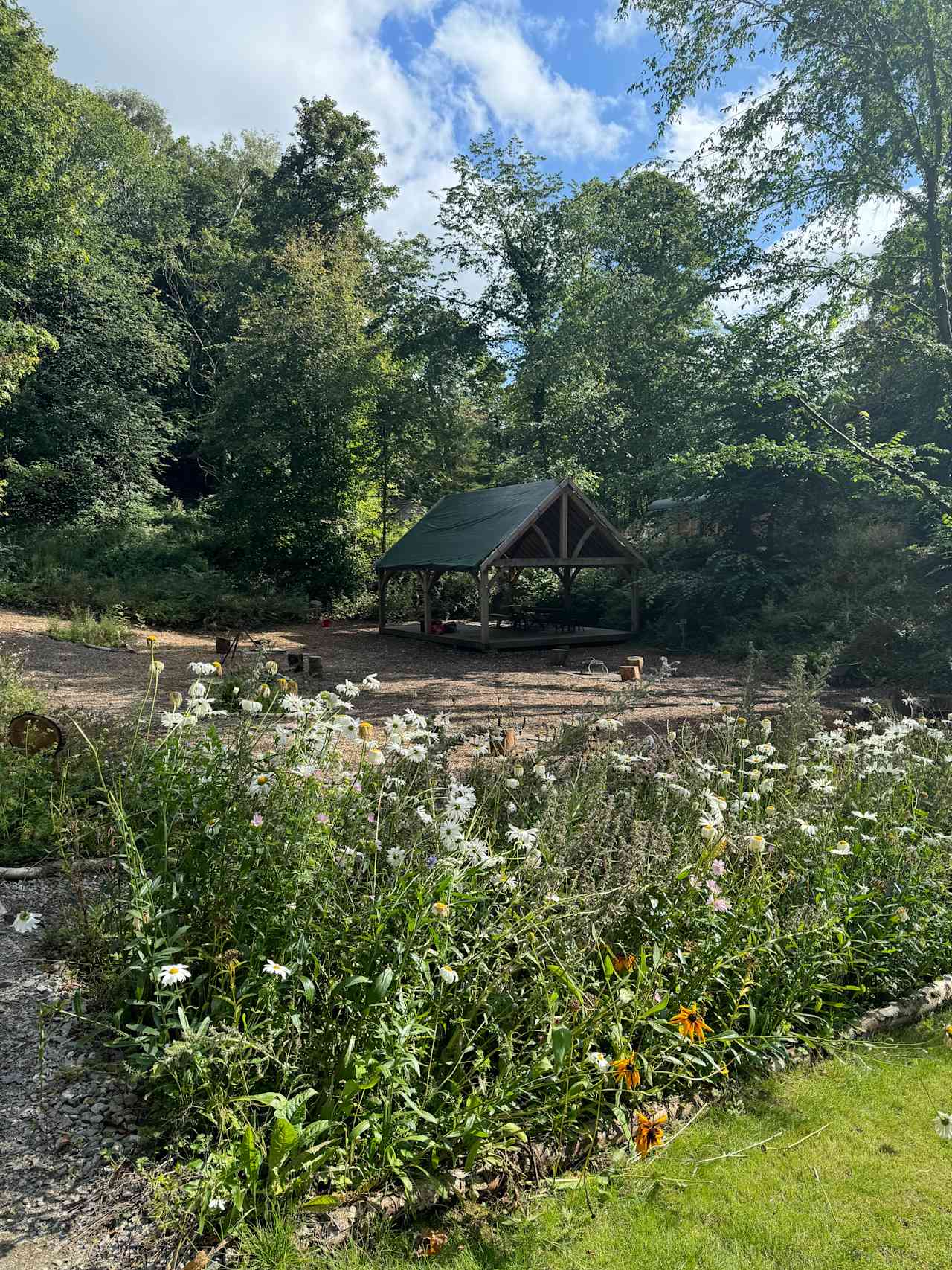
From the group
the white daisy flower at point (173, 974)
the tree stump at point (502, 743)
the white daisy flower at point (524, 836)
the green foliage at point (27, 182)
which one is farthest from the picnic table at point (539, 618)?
the white daisy flower at point (173, 974)

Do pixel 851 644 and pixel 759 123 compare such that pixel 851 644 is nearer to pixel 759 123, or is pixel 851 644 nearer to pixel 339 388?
pixel 759 123

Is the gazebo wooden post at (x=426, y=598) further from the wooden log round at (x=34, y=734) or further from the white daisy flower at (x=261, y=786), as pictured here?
the white daisy flower at (x=261, y=786)

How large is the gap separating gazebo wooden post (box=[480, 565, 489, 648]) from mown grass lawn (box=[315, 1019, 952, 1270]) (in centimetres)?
1129

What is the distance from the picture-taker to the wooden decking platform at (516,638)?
14648mm

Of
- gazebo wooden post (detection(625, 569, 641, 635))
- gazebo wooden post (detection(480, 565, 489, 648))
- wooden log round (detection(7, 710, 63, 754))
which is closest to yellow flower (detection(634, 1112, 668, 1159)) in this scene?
wooden log round (detection(7, 710, 63, 754))

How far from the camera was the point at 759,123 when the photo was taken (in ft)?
40.5

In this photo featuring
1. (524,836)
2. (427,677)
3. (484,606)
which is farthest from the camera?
(484,606)

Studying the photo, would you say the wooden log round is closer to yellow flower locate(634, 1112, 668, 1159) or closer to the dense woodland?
yellow flower locate(634, 1112, 668, 1159)

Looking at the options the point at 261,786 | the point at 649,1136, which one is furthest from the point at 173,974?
the point at 649,1136

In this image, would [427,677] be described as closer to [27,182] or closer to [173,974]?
[173,974]

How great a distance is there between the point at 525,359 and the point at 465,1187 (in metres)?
22.0

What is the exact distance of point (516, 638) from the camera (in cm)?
1539

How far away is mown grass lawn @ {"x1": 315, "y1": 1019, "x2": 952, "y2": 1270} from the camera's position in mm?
2123

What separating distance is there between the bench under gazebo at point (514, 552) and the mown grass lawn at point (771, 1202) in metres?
11.2
